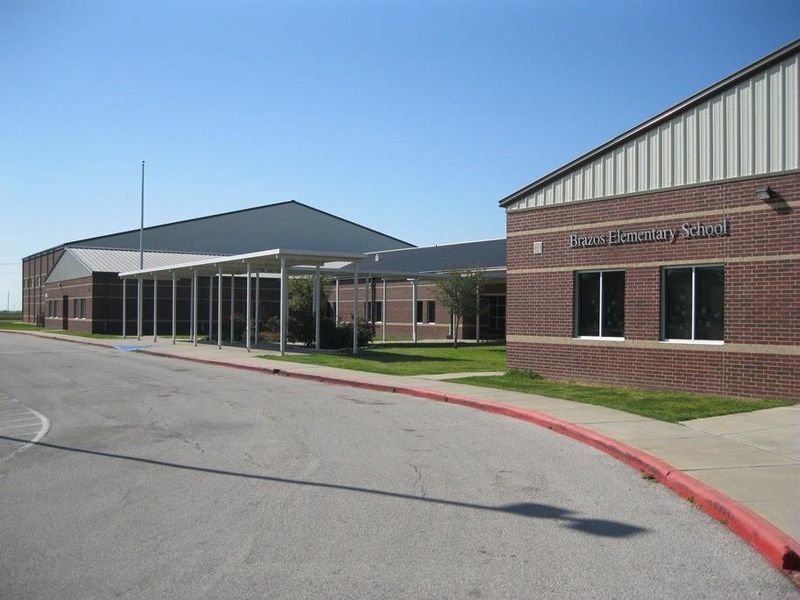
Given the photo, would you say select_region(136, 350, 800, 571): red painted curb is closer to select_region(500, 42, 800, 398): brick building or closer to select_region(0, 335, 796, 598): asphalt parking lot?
select_region(0, 335, 796, 598): asphalt parking lot

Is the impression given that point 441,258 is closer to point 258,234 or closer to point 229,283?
point 229,283

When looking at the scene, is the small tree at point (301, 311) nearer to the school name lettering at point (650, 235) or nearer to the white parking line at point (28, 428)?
the school name lettering at point (650, 235)

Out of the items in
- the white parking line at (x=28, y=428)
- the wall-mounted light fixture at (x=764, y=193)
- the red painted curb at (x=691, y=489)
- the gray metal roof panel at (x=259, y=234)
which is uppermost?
the gray metal roof panel at (x=259, y=234)

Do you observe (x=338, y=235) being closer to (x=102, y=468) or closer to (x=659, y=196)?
(x=659, y=196)

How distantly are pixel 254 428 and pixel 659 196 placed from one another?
32.4 feet

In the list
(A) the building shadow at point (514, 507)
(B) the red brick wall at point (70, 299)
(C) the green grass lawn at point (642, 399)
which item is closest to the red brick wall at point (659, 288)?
(C) the green grass lawn at point (642, 399)

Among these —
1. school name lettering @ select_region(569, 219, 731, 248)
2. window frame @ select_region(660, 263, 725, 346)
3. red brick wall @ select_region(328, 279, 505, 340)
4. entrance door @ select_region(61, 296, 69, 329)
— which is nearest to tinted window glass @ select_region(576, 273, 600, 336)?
school name lettering @ select_region(569, 219, 731, 248)

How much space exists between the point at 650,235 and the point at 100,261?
161ft

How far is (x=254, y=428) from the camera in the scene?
12.4 m

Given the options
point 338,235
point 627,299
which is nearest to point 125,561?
point 627,299

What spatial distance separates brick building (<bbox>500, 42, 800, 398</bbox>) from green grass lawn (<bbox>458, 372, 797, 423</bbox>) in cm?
52

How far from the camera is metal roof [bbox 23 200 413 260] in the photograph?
75.8 meters

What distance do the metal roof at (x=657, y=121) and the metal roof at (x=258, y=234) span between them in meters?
59.5

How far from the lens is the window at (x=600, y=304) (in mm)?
17922
